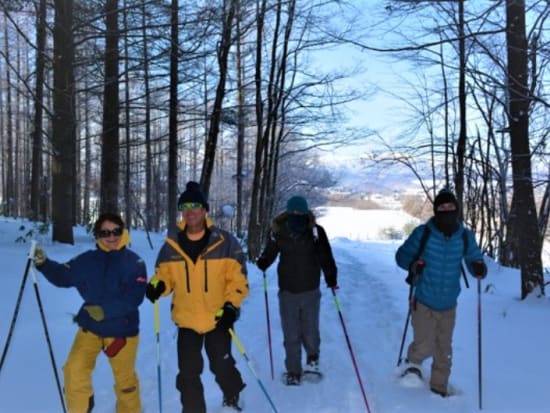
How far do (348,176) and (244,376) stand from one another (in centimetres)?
2322

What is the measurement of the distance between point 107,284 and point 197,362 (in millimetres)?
917

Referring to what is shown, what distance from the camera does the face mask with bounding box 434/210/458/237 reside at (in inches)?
184

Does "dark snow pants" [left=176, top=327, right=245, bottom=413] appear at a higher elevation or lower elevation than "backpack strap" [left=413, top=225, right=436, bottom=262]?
lower

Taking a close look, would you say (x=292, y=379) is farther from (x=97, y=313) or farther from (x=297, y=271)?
(x=97, y=313)

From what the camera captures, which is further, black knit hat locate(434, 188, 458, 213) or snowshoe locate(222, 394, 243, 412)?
black knit hat locate(434, 188, 458, 213)

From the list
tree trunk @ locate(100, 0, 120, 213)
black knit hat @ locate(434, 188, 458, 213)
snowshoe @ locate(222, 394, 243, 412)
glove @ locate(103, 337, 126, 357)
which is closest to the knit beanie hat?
black knit hat @ locate(434, 188, 458, 213)

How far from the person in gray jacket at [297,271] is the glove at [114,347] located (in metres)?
1.70

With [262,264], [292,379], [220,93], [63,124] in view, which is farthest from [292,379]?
[220,93]

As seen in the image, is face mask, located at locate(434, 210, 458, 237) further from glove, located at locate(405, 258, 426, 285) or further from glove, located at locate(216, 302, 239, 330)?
glove, located at locate(216, 302, 239, 330)

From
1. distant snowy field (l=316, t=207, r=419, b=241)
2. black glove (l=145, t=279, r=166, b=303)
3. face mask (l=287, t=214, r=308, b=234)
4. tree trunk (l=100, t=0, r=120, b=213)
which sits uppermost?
tree trunk (l=100, t=0, r=120, b=213)

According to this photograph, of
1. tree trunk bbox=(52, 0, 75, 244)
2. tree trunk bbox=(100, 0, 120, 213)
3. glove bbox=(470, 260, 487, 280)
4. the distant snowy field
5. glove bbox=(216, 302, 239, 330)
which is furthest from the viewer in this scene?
the distant snowy field

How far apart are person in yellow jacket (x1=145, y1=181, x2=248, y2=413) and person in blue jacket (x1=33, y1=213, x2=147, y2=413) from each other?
215 millimetres

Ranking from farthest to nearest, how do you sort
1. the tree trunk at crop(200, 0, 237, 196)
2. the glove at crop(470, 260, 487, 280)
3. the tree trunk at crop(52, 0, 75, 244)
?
the tree trunk at crop(200, 0, 237, 196), the tree trunk at crop(52, 0, 75, 244), the glove at crop(470, 260, 487, 280)

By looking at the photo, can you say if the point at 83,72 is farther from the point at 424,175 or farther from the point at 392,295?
the point at 424,175
